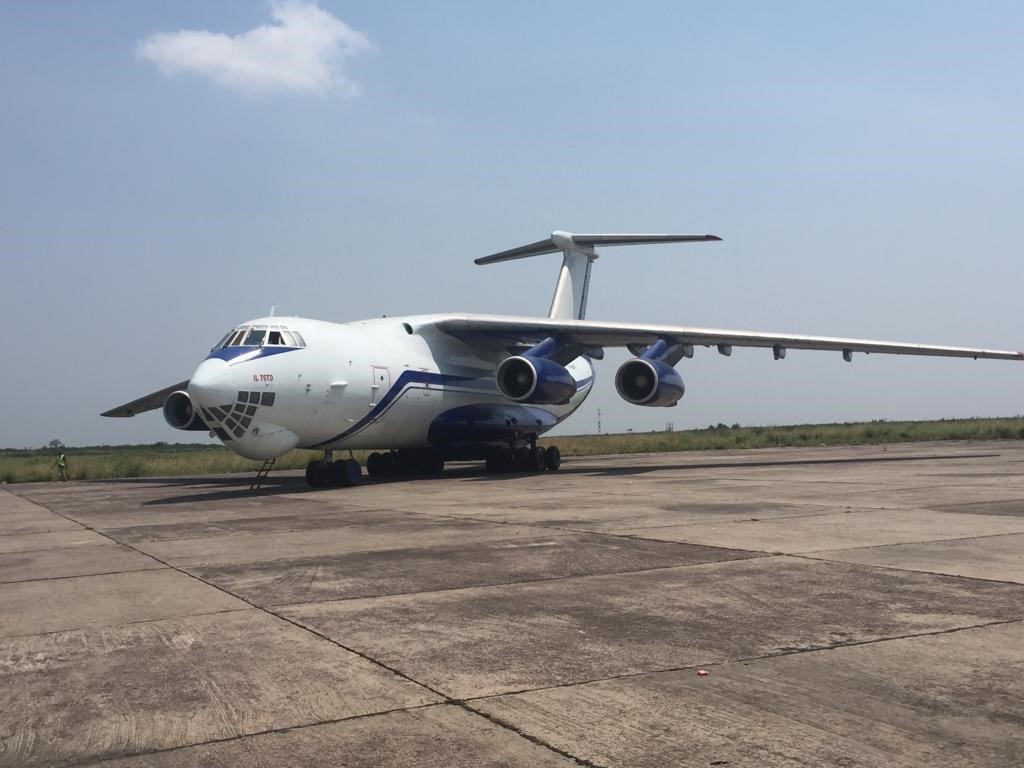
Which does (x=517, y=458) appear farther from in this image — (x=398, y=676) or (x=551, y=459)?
(x=398, y=676)

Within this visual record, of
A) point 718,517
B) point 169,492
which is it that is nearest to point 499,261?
point 169,492

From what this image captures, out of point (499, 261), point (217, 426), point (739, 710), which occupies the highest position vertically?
point (499, 261)

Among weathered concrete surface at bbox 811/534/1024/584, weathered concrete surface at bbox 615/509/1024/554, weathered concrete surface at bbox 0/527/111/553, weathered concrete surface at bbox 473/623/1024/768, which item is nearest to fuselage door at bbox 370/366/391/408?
weathered concrete surface at bbox 0/527/111/553

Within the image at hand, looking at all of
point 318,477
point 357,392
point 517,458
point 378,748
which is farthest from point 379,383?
point 378,748

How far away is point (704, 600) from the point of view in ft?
18.3

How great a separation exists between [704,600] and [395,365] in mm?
13799

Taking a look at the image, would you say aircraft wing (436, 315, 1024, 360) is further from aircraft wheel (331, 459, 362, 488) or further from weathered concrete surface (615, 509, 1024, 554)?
weathered concrete surface (615, 509, 1024, 554)

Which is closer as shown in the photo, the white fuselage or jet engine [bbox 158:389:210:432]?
the white fuselage

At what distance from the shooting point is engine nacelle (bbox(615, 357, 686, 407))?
65.5ft

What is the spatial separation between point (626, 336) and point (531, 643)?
1661cm

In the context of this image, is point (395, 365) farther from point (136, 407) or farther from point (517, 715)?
point (517, 715)

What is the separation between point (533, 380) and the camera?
19.1 metres

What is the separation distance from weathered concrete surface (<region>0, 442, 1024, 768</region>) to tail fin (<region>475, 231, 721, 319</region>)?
1628 cm

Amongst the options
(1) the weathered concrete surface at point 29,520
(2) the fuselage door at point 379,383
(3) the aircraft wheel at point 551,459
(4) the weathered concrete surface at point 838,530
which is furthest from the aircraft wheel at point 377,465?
(4) the weathered concrete surface at point 838,530
